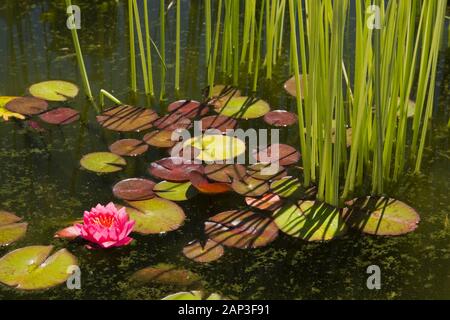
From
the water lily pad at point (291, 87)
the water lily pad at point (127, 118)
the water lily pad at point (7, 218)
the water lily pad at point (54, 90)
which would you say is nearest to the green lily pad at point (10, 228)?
the water lily pad at point (7, 218)

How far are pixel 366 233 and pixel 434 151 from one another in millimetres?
483

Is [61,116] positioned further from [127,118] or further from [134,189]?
[134,189]

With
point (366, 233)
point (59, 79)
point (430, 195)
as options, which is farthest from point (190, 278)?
point (59, 79)

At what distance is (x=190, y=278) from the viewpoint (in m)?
1.74

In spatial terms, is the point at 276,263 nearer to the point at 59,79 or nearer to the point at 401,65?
the point at 401,65

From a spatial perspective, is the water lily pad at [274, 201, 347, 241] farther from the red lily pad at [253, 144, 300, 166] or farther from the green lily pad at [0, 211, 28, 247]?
the green lily pad at [0, 211, 28, 247]

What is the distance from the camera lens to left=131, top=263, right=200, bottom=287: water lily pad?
5.66 ft

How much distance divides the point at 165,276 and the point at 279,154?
0.62m

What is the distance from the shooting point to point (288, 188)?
6.77 feet

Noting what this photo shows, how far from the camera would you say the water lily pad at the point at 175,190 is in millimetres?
2021

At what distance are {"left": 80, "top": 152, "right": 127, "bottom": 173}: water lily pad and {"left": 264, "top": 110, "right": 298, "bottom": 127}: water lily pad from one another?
0.49 m

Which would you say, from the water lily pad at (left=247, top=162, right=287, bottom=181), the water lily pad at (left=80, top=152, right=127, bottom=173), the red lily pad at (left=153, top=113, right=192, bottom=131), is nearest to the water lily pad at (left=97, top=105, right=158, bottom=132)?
the red lily pad at (left=153, top=113, right=192, bottom=131)

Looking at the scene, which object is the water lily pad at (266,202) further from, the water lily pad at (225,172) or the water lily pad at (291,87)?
the water lily pad at (291,87)
